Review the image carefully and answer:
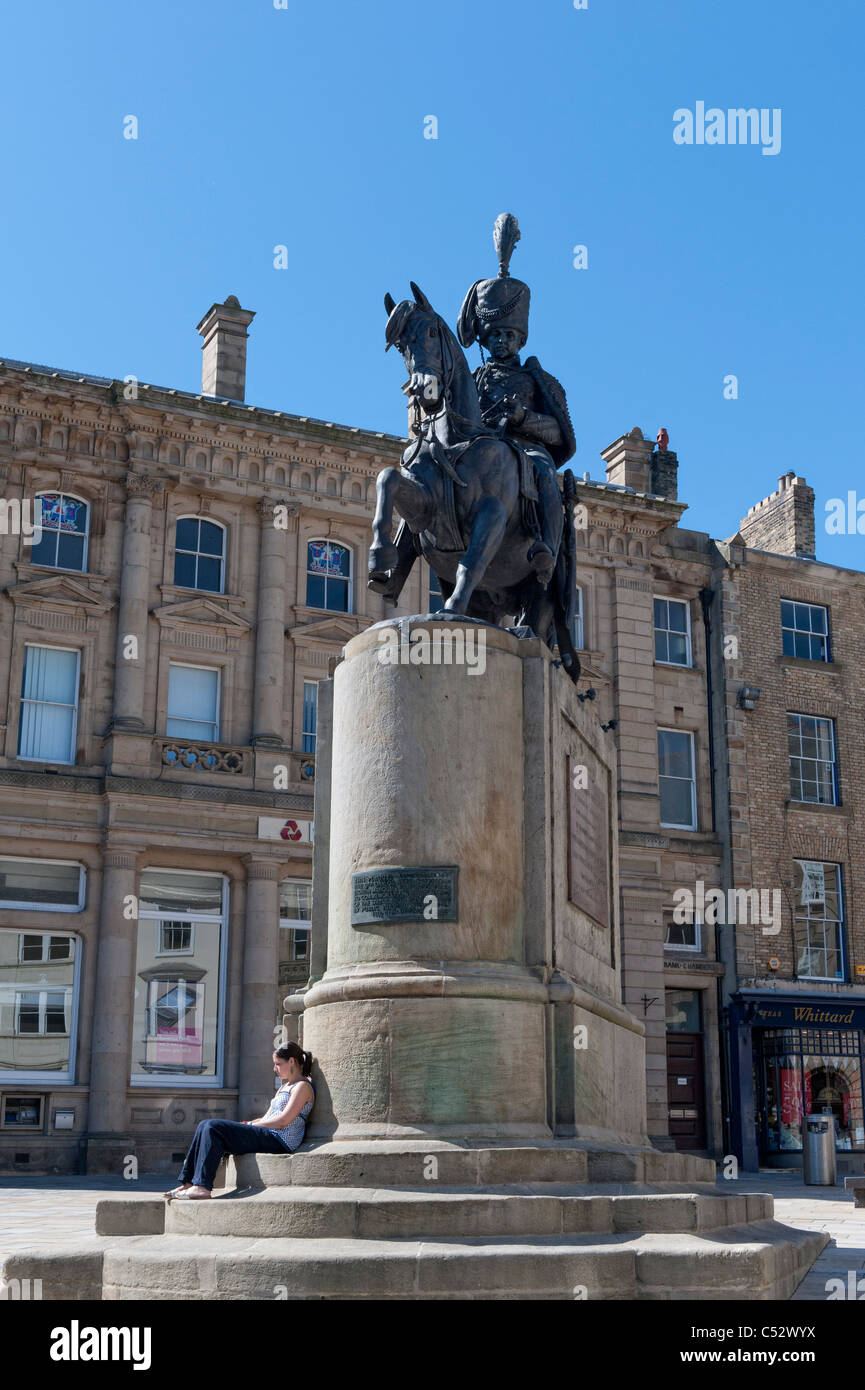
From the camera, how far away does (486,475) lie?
1071 centimetres

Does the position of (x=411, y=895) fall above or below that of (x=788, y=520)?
below

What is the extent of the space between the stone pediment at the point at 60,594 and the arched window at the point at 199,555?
1991 mm

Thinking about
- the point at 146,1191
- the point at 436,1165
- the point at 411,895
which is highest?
the point at 411,895

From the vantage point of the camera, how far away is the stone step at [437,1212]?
7383mm

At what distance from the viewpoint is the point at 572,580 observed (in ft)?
38.8

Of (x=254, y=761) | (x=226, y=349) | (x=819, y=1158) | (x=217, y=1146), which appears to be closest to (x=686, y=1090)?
(x=819, y=1158)

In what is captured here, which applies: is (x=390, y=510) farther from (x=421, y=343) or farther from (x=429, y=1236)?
(x=429, y=1236)

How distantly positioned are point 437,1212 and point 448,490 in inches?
202

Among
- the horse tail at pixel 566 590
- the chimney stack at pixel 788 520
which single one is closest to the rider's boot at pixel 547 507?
the horse tail at pixel 566 590

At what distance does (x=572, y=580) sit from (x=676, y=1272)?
19.5 feet

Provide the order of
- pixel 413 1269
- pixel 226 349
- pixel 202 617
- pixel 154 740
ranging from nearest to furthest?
pixel 413 1269 → pixel 154 740 → pixel 202 617 → pixel 226 349

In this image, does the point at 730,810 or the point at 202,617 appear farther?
the point at 730,810

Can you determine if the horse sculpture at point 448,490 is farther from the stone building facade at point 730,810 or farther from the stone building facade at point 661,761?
the stone building facade at point 730,810

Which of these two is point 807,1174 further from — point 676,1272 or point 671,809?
point 676,1272
